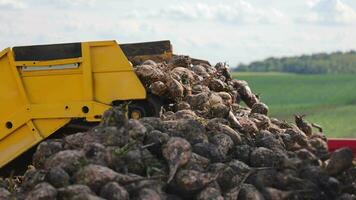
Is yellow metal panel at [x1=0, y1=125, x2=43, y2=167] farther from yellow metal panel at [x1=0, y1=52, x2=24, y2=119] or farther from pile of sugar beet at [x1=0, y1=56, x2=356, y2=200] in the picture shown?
pile of sugar beet at [x1=0, y1=56, x2=356, y2=200]

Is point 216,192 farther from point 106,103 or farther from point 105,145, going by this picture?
point 106,103

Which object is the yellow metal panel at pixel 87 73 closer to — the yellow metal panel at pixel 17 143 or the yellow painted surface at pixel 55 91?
the yellow painted surface at pixel 55 91

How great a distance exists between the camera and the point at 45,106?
859cm

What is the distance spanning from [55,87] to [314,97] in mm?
26871

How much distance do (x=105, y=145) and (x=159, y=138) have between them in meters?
0.45

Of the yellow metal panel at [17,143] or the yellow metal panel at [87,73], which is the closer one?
the yellow metal panel at [87,73]

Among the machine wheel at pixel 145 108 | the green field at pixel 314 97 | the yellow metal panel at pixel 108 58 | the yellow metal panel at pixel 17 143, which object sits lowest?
the green field at pixel 314 97

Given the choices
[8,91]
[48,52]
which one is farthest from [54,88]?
[8,91]

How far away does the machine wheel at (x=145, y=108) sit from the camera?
8.61 m

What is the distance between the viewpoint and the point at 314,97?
34562 millimetres

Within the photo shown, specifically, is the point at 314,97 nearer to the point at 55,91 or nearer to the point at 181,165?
the point at 55,91

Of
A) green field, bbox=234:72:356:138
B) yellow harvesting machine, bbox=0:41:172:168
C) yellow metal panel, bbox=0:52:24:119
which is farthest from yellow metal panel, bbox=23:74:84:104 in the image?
green field, bbox=234:72:356:138

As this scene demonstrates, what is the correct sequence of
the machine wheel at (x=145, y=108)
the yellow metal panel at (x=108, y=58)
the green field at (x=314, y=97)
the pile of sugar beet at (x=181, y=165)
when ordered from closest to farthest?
the pile of sugar beet at (x=181, y=165)
the yellow metal panel at (x=108, y=58)
the machine wheel at (x=145, y=108)
the green field at (x=314, y=97)

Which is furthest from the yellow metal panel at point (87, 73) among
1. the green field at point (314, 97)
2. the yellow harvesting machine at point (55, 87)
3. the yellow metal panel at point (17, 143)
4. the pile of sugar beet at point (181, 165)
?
the green field at point (314, 97)
